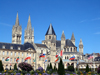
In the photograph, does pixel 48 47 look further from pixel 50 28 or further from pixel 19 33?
pixel 19 33

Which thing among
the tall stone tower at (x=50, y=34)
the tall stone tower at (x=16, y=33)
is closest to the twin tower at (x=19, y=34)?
the tall stone tower at (x=16, y=33)

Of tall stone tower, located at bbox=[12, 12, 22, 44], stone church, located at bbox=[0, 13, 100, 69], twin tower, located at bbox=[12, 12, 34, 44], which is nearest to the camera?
stone church, located at bbox=[0, 13, 100, 69]

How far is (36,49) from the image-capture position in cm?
8650

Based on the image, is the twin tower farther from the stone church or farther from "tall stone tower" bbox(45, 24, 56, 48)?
"tall stone tower" bbox(45, 24, 56, 48)

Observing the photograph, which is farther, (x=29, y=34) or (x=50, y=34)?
(x=29, y=34)

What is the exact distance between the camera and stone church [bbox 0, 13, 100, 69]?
259 ft

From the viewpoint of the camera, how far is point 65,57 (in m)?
96.4

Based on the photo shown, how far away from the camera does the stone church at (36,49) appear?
7881 cm

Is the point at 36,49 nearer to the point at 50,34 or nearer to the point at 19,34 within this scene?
the point at 50,34

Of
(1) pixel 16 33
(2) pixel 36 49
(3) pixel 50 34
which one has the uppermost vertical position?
(1) pixel 16 33

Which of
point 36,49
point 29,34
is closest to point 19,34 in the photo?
point 29,34

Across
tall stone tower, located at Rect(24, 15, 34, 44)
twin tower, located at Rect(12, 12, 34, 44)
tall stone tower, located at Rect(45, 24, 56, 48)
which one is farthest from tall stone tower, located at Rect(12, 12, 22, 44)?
tall stone tower, located at Rect(45, 24, 56, 48)

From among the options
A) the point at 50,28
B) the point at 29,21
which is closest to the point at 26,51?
the point at 50,28

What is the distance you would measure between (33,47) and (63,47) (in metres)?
19.9
